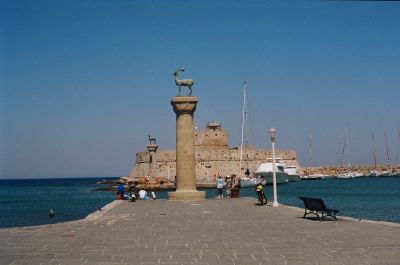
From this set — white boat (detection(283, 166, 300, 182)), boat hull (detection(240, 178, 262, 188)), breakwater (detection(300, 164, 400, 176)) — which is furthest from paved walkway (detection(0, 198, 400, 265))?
breakwater (detection(300, 164, 400, 176))

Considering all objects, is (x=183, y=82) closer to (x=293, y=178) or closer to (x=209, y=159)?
(x=209, y=159)

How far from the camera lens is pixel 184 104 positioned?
1945 centimetres

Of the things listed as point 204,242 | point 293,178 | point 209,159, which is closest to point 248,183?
point 209,159

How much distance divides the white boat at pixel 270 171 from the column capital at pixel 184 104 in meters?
37.2

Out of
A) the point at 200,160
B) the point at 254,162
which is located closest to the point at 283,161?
the point at 254,162

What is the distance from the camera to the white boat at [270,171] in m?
58.3

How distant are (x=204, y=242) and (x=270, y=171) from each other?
51.1 metres

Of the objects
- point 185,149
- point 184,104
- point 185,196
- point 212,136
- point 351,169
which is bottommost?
point 185,196

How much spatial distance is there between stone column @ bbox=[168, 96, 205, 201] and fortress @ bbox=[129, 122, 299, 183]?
42062 millimetres

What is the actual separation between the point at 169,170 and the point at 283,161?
15.3 meters

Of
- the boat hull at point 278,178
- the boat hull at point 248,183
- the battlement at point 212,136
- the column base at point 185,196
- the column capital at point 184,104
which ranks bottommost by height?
the column base at point 185,196

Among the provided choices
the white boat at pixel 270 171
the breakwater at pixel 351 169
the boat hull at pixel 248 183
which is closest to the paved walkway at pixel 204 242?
the boat hull at pixel 248 183

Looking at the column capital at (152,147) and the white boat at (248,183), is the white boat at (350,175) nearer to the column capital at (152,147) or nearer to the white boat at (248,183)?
the column capital at (152,147)

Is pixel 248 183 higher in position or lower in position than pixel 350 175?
lower
